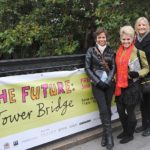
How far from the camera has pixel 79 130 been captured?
6164 mm

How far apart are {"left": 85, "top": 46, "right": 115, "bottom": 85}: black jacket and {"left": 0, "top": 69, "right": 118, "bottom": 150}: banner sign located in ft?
0.90

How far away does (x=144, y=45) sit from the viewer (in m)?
6.12

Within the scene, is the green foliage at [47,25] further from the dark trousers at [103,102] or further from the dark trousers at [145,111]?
the dark trousers at [103,102]

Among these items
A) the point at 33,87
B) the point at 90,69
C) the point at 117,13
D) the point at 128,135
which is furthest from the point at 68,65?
the point at 117,13

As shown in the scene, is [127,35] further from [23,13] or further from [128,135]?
[23,13]

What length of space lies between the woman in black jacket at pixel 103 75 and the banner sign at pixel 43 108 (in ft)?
1.11

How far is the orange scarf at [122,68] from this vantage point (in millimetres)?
5809

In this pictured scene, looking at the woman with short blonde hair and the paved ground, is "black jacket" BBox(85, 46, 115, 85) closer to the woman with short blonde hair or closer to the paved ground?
the woman with short blonde hair

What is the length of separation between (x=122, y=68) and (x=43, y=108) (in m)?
1.27

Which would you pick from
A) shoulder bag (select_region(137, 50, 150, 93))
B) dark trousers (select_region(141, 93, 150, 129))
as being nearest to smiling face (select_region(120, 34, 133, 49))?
shoulder bag (select_region(137, 50, 150, 93))

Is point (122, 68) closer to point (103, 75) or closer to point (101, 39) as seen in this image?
point (103, 75)

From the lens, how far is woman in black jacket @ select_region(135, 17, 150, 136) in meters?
6.13

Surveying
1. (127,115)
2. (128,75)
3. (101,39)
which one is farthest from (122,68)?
(127,115)

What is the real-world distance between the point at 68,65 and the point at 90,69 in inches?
14.2
